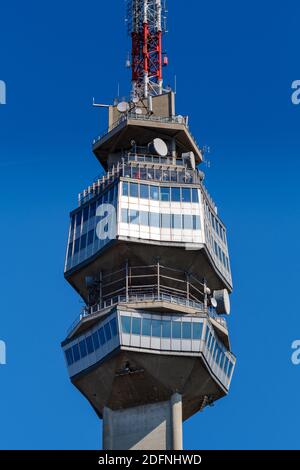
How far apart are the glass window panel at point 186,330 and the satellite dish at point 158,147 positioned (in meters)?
19.8

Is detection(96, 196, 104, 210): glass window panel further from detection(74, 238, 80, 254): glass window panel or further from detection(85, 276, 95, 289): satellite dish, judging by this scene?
detection(85, 276, 95, 289): satellite dish

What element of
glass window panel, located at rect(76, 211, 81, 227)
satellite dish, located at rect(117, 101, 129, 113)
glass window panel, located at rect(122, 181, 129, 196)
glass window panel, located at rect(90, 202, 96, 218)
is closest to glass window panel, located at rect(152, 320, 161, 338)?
glass window panel, located at rect(122, 181, 129, 196)

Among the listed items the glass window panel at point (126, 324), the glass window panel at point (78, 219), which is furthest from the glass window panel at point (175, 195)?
the glass window panel at point (126, 324)

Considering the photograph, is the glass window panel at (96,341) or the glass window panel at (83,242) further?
the glass window panel at (83,242)

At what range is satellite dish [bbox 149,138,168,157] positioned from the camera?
12800cm

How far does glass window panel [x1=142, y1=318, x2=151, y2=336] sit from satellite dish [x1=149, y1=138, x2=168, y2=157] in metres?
19.8

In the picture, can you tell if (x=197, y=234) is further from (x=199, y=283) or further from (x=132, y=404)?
(x=132, y=404)

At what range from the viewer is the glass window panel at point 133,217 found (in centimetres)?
12093

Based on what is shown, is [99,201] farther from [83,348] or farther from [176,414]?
[176,414]

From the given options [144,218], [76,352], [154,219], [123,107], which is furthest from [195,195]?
[76,352]

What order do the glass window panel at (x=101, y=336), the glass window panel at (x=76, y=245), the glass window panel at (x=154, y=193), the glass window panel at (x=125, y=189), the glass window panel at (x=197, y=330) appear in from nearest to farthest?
the glass window panel at (x=197, y=330) → the glass window panel at (x=101, y=336) → the glass window panel at (x=125, y=189) → the glass window panel at (x=154, y=193) → the glass window panel at (x=76, y=245)

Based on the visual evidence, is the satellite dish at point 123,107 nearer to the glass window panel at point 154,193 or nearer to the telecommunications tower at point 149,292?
the telecommunications tower at point 149,292

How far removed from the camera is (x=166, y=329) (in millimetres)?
116625
